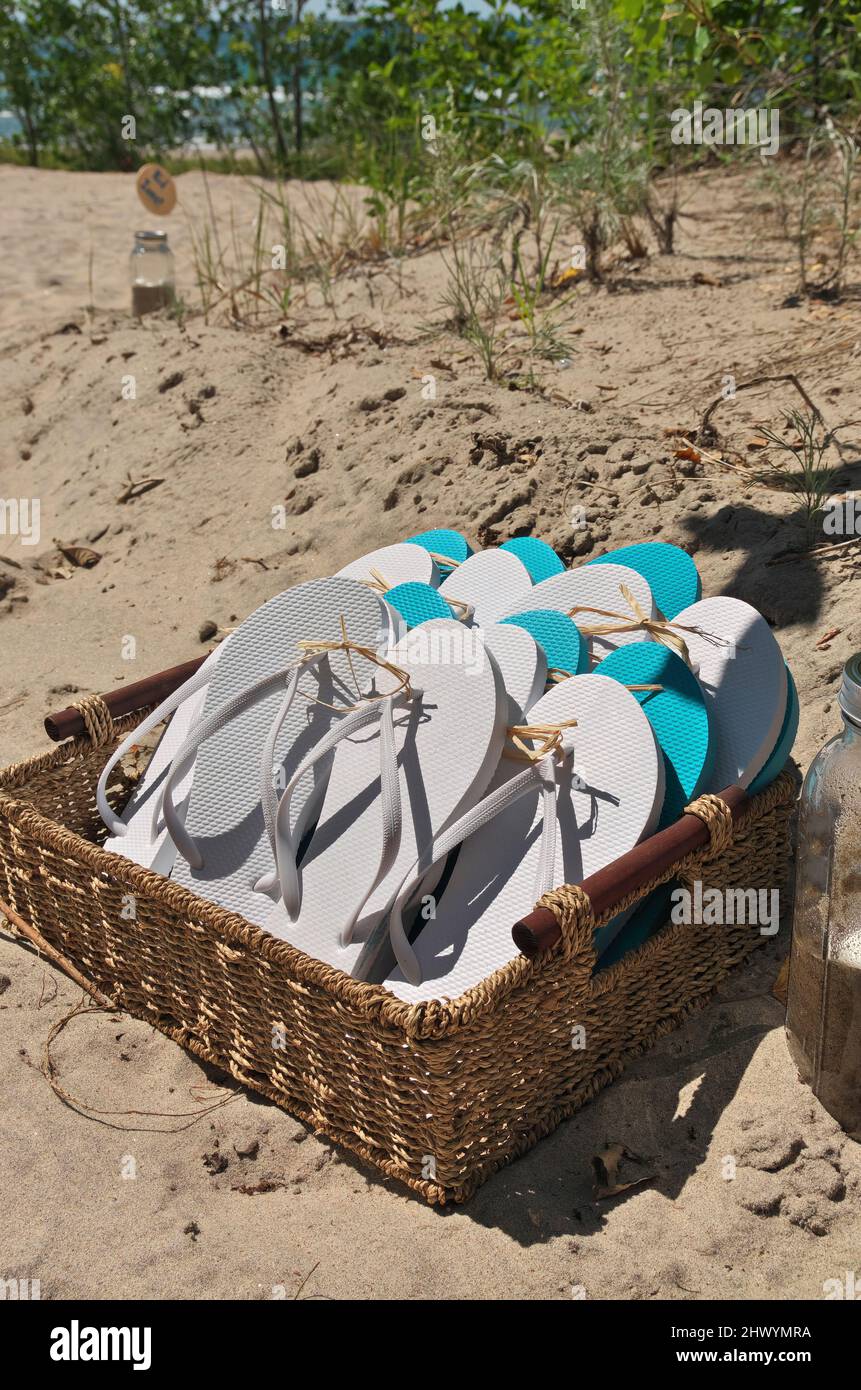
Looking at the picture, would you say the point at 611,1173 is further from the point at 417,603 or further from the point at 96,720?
the point at 96,720

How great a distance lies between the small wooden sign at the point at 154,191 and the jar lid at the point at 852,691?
5021 mm

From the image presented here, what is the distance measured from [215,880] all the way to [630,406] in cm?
243

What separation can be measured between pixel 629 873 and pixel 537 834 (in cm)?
29

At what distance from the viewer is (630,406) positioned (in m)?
4.10

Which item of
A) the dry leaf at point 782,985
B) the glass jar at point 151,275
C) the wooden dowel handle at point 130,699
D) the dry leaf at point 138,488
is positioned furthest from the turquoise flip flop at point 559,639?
the glass jar at point 151,275

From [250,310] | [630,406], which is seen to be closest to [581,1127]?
[630,406]

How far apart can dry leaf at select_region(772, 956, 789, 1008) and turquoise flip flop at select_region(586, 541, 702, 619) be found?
30.7 inches

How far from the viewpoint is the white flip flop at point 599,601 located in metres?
2.48

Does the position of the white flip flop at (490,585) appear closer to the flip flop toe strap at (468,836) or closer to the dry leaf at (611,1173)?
the flip flop toe strap at (468,836)

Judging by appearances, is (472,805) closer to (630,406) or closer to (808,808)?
(808,808)

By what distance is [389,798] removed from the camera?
2.07m

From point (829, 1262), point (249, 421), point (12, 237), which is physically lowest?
point (829, 1262)

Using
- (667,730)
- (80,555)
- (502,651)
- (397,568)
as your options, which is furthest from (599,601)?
(80,555)

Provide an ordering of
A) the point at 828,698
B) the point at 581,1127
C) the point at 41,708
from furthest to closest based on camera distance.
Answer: the point at 41,708
the point at 828,698
the point at 581,1127
